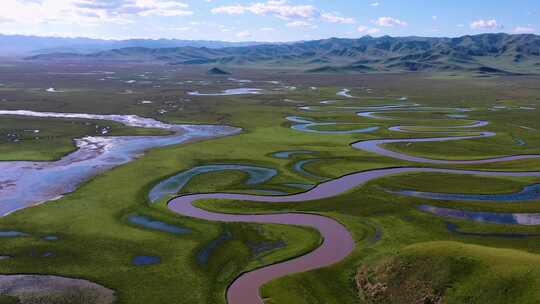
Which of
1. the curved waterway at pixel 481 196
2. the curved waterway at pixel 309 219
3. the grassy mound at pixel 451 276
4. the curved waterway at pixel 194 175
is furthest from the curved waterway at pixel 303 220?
the curved waterway at pixel 481 196

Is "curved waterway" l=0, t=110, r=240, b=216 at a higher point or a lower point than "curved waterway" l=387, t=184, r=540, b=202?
lower

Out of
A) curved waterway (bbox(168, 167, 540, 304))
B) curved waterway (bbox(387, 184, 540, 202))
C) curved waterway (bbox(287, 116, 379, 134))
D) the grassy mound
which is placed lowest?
curved waterway (bbox(168, 167, 540, 304))

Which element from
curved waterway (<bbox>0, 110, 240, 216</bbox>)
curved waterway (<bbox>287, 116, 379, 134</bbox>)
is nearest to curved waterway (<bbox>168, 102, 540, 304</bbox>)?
curved waterway (<bbox>0, 110, 240, 216</bbox>)

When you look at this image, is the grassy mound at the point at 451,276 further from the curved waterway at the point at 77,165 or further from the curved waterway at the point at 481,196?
the curved waterway at the point at 77,165

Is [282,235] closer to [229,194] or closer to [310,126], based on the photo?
[229,194]

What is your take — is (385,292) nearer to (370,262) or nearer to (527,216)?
(370,262)

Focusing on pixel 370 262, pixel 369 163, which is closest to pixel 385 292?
pixel 370 262

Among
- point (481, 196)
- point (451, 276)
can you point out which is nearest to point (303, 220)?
point (451, 276)

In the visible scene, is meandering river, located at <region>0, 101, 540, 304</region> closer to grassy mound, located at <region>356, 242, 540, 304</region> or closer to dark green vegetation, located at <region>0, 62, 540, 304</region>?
dark green vegetation, located at <region>0, 62, 540, 304</region>
